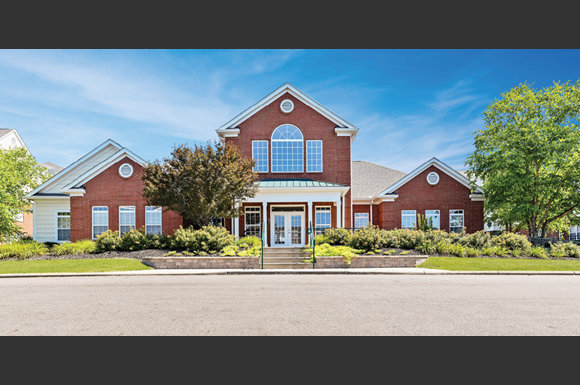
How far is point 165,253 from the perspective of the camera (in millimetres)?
17859

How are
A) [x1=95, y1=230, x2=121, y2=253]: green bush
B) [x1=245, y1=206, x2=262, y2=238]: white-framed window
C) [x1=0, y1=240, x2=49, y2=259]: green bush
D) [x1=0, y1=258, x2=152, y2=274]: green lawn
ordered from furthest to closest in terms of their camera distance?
[x1=245, y1=206, x2=262, y2=238]: white-framed window → [x1=95, y1=230, x2=121, y2=253]: green bush → [x1=0, y1=240, x2=49, y2=259]: green bush → [x1=0, y1=258, x2=152, y2=274]: green lawn

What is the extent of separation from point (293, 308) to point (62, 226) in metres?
25.2

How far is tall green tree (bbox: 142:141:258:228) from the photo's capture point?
18.6 m

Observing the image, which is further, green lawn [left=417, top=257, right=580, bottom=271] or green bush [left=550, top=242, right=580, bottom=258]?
green bush [left=550, top=242, right=580, bottom=258]

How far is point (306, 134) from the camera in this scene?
2531cm

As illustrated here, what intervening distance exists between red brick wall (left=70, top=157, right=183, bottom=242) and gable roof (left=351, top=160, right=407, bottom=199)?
14357 mm

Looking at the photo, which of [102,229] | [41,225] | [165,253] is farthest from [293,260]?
[41,225]

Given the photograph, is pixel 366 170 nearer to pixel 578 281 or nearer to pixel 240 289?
pixel 578 281

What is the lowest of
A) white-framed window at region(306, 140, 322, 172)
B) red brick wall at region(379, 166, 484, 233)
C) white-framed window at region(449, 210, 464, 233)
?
white-framed window at region(449, 210, 464, 233)

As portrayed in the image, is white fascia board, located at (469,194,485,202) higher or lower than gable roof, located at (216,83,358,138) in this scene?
lower

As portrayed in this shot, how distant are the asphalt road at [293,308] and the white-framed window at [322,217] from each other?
41.6 feet

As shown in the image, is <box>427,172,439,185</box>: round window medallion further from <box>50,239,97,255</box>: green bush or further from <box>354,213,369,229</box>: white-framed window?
<box>50,239,97,255</box>: green bush

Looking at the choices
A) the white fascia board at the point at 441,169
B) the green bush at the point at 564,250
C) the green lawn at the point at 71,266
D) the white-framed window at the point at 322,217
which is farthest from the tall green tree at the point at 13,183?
the green bush at the point at 564,250

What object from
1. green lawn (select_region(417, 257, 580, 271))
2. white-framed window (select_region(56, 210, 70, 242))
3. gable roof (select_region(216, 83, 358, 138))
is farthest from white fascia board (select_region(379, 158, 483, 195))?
white-framed window (select_region(56, 210, 70, 242))
